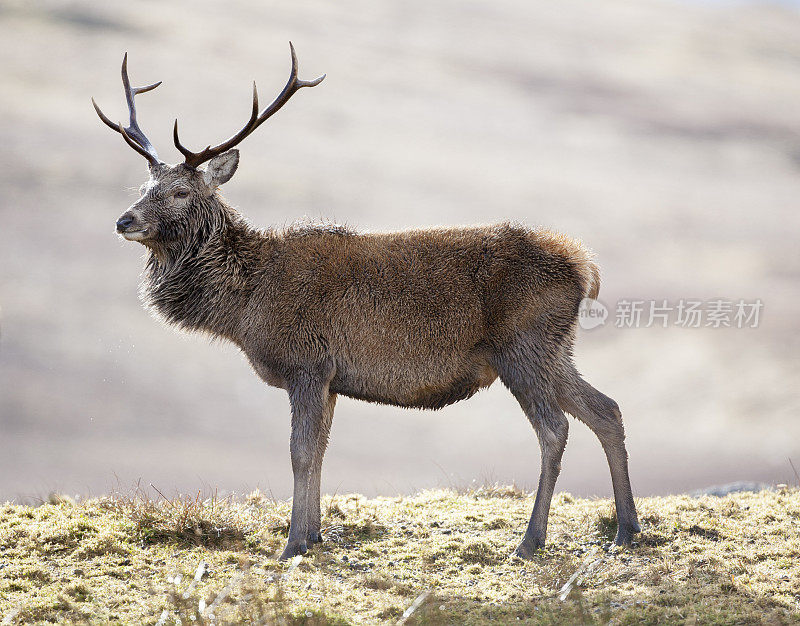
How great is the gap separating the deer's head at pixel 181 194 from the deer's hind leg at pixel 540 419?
11.2 ft

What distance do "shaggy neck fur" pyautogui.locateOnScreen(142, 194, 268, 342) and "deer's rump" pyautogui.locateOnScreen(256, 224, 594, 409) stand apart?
537mm

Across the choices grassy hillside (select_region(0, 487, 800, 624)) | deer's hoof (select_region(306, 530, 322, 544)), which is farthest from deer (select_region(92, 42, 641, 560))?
grassy hillside (select_region(0, 487, 800, 624))

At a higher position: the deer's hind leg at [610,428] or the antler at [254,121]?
the antler at [254,121]

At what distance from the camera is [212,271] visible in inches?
360

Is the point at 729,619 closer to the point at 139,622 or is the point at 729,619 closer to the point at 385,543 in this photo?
the point at 385,543

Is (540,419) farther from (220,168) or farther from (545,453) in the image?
(220,168)

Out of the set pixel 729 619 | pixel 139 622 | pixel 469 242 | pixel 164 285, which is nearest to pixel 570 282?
pixel 469 242

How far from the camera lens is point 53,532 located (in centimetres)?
888

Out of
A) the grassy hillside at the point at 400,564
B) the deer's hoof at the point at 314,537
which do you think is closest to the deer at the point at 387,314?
the deer's hoof at the point at 314,537

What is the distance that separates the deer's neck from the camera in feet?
29.9

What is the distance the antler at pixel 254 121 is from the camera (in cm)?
918

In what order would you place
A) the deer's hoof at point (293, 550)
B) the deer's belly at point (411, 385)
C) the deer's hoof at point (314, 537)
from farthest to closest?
the deer's hoof at point (314, 537) → the deer's belly at point (411, 385) → the deer's hoof at point (293, 550)

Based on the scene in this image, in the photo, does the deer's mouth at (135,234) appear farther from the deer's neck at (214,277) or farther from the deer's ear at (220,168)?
the deer's ear at (220,168)

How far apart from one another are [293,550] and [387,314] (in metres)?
2.40
